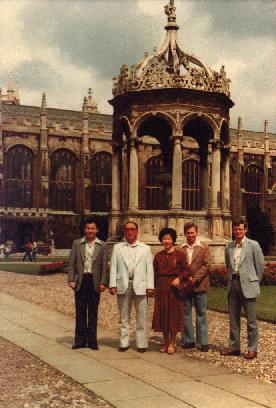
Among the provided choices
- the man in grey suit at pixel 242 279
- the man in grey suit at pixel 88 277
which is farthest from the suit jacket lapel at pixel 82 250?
the man in grey suit at pixel 242 279

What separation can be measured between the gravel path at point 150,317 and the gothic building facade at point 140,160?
122 inches

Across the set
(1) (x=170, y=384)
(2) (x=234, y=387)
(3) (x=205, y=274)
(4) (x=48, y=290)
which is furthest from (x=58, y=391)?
(4) (x=48, y=290)

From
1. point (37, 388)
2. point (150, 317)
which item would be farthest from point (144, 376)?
point (150, 317)

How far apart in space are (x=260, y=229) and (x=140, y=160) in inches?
429

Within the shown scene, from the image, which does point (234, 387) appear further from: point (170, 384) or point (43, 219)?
point (43, 219)

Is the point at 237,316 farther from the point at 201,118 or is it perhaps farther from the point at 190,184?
the point at 190,184

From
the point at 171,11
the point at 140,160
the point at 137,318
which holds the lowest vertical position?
the point at 137,318

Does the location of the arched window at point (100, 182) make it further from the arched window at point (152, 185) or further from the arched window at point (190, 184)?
the arched window at point (190, 184)

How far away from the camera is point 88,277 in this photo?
8.00 meters

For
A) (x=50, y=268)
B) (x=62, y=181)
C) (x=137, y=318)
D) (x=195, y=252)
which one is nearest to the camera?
(x=137, y=318)

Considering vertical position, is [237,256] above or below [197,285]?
above

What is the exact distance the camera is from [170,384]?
580 centimetres

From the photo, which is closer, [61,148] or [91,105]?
[61,148]

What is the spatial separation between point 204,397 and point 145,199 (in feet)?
142
